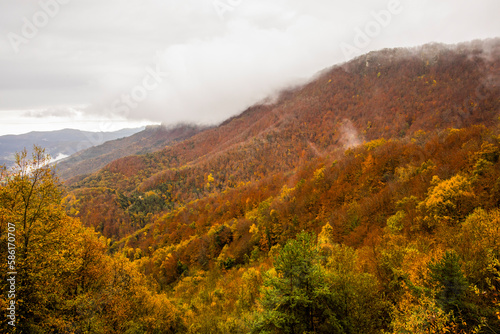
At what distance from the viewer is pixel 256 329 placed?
15.9 metres

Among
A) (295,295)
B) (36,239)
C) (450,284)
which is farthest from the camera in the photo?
(36,239)

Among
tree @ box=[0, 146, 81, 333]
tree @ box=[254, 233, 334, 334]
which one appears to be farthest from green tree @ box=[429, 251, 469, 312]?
tree @ box=[0, 146, 81, 333]

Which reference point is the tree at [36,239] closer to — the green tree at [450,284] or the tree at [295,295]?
the tree at [295,295]

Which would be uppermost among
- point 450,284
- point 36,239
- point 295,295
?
point 36,239

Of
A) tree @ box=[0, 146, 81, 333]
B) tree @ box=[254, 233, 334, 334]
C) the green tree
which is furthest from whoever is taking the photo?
tree @ box=[254, 233, 334, 334]

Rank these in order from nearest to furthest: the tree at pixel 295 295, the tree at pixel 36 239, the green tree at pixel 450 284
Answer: the green tree at pixel 450 284, the tree at pixel 36 239, the tree at pixel 295 295

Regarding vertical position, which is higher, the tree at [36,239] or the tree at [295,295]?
the tree at [36,239]

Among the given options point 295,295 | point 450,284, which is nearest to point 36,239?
point 295,295

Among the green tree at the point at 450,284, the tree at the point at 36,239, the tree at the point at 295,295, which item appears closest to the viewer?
the green tree at the point at 450,284

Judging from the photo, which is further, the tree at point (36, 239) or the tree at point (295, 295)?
the tree at point (295, 295)

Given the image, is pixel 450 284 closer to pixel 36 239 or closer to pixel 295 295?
pixel 295 295

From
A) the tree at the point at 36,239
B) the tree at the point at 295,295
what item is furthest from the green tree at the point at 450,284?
the tree at the point at 36,239

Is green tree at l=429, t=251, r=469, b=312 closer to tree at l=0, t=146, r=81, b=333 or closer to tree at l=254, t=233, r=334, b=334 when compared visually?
tree at l=254, t=233, r=334, b=334

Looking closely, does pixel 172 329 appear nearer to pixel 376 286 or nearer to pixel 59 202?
pixel 59 202
